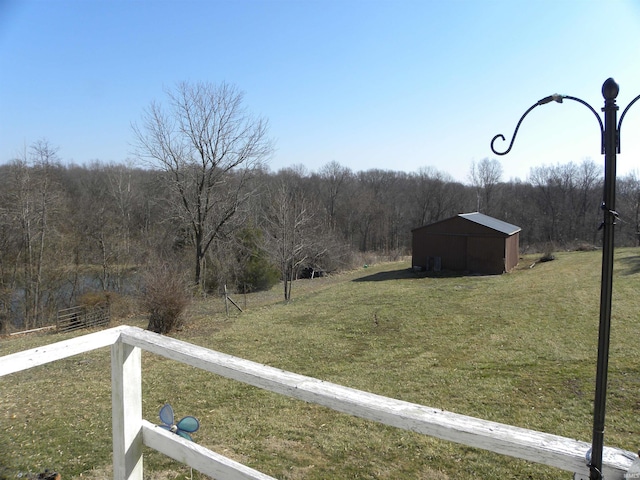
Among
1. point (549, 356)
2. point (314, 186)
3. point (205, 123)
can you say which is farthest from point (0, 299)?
point (314, 186)

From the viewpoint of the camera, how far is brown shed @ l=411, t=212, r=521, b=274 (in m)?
21.7

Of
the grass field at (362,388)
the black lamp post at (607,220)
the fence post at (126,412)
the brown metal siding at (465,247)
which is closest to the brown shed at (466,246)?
the brown metal siding at (465,247)

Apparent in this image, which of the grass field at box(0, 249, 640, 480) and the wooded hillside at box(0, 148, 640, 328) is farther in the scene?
the wooded hillside at box(0, 148, 640, 328)

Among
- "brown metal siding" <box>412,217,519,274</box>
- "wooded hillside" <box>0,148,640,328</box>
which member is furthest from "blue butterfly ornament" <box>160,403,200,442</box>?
"brown metal siding" <box>412,217,519,274</box>

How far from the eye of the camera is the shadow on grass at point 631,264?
1786cm

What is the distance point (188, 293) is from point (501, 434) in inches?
422

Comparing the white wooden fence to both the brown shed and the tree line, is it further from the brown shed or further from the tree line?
the brown shed

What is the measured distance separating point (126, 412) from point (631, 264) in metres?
23.6

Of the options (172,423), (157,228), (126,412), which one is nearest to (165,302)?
(172,423)

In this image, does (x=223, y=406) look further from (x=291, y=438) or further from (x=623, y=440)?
(x=623, y=440)

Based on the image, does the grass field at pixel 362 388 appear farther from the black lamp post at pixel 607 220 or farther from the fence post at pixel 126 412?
the black lamp post at pixel 607 220

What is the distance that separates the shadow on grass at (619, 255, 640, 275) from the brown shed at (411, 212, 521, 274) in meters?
5.01

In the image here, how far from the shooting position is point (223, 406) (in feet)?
17.7

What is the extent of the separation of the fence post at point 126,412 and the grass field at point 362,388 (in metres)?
2.09
